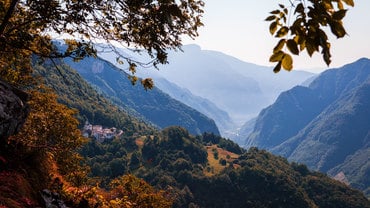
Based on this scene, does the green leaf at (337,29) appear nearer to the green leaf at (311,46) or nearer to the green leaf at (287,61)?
the green leaf at (311,46)

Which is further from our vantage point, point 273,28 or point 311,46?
point 273,28

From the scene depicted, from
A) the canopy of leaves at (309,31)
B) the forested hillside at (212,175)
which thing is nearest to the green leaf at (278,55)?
the canopy of leaves at (309,31)

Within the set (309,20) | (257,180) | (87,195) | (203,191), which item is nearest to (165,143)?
(203,191)

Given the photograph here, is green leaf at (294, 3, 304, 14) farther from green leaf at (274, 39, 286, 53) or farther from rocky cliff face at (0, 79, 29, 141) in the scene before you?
rocky cliff face at (0, 79, 29, 141)

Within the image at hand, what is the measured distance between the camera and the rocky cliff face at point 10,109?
13.2 meters

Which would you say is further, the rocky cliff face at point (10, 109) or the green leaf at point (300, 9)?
the rocky cliff face at point (10, 109)

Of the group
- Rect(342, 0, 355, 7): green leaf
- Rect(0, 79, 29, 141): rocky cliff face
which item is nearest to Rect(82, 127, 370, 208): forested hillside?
Rect(0, 79, 29, 141): rocky cliff face

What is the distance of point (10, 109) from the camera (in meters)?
13.5

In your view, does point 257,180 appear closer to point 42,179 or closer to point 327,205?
point 327,205

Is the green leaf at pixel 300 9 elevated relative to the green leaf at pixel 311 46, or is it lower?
elevated

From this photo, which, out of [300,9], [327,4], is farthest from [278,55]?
[327,4]

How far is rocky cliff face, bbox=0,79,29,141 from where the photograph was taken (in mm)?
13164

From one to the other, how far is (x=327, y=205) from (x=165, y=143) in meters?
82.2

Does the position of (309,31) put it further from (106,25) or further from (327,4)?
(106,25)
